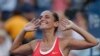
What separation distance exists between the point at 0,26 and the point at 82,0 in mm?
2447

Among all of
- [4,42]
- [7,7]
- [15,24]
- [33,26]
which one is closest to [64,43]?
[33,26]

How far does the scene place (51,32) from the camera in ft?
27.8

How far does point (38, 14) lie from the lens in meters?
13.8

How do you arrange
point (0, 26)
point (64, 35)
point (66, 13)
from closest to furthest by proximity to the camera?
point (64, 35)
point (66, 13)
point (0, 26)

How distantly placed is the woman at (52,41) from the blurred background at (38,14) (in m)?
1.33

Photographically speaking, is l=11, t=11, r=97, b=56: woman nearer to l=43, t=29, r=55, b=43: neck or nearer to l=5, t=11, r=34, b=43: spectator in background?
l=43, t=29, r=55, b=43: neck

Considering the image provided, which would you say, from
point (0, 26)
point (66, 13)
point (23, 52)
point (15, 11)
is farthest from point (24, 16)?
point (23, 52)

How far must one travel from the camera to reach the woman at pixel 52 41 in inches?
328

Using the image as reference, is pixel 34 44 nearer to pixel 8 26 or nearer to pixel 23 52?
pixel 23 52

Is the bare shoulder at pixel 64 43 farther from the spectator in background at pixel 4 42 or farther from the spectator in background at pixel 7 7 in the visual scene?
the spectator in background at pixel 7 7

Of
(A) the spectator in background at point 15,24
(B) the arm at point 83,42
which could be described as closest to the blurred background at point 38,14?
(A) the spectator in background at point 15,24

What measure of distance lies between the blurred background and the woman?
4.35 feet

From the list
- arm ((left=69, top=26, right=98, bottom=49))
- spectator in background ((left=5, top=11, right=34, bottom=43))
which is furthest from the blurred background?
arm ((left=69, top=26, right=98, bottom=49))

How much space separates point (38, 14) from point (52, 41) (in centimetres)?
534
